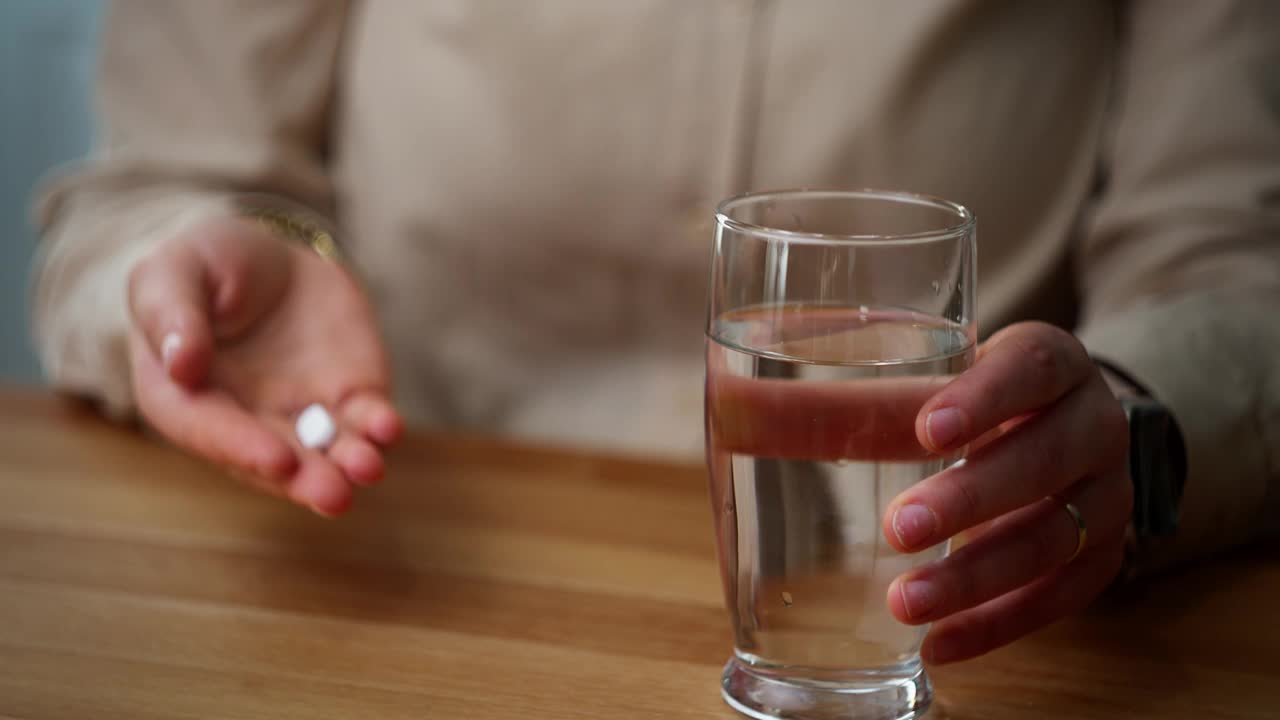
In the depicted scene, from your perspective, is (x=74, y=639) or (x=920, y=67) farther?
(x=920, y=67)

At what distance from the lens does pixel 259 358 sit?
2.10ft

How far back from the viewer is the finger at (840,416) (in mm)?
389

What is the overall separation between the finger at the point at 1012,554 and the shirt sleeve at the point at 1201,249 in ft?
0.43

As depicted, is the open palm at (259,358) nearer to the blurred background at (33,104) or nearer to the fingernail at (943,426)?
the fingernail at (943,426)

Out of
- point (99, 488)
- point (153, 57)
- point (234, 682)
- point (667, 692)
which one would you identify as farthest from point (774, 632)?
point (153, 57)

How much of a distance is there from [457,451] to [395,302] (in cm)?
27

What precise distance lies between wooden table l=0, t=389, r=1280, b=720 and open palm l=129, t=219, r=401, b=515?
0.06 metres

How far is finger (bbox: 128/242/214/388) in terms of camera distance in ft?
1.79

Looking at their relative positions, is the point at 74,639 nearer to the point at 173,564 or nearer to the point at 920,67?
the point at 173,564

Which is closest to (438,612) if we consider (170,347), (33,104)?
(170,347)

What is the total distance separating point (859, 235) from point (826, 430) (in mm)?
87

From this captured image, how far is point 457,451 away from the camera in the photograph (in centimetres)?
74

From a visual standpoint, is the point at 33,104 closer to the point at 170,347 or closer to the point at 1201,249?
the point at 170,347

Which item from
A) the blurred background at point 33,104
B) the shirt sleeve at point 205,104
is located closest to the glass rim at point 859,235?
the shirt sleeve at point 205,104
